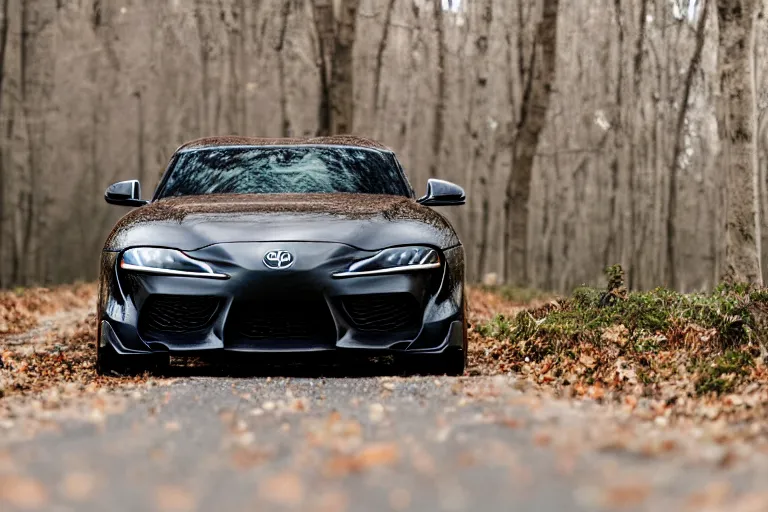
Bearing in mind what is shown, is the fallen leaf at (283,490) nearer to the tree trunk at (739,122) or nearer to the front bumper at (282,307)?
the front bumper at (282,307)

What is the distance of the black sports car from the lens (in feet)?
20.1

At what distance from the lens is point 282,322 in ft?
20.2

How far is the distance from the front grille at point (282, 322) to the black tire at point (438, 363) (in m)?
0.53

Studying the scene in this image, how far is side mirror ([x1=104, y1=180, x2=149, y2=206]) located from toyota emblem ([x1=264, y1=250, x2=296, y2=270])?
66.1 inches

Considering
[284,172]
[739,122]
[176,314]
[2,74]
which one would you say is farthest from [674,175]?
[176,314]

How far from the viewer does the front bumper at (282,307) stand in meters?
6.11

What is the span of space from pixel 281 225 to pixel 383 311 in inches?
30.6

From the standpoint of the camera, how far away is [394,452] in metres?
3.72

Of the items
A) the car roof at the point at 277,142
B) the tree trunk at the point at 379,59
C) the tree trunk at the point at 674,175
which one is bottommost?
the tree trunk at the point at 674,175

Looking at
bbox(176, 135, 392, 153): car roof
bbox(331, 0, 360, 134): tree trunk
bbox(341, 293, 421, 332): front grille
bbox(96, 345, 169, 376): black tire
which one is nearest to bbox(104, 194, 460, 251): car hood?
bbox(341, 293, 421, 332): front grille

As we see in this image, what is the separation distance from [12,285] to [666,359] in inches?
595

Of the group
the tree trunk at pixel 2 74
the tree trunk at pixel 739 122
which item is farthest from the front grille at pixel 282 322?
the tree trunk at pixel 2 74

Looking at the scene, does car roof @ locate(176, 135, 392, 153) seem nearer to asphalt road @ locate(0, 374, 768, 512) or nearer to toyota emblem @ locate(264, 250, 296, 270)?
toyota emblem @ locate(264, 250, 296, 270)

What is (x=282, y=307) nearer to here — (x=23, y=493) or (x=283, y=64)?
(x=23, y=493)
